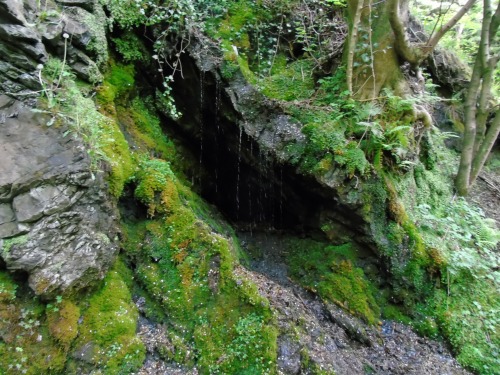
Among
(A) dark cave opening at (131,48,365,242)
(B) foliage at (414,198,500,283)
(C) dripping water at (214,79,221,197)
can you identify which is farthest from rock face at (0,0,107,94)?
(B) foliage at (414,198,500,283)

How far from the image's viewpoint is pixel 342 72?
678cm

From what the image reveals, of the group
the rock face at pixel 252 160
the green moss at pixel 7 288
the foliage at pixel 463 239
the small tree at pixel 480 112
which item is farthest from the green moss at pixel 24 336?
the small tree at pixel 480 112

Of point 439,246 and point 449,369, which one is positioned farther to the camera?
point 439,246

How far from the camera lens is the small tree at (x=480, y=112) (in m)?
7.25

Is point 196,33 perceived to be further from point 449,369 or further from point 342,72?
point 449,369

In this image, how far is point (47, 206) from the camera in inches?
152

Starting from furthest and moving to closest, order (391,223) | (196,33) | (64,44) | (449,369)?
(196,33) → (391,223) → (449,369) → (64,44)

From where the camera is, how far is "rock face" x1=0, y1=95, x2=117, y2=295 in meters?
3.67

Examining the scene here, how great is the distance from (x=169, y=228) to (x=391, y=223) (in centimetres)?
395

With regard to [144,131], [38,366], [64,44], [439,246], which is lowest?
[38,366]

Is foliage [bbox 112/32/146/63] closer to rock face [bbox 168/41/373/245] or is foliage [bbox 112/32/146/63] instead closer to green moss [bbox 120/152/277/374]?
rock face [bbox 168/41/373/245]

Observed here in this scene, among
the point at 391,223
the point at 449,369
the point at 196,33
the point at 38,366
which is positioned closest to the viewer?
the point at 38,366

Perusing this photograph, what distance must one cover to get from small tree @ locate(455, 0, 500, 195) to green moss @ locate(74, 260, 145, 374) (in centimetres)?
797

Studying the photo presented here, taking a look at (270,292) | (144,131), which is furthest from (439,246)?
(144,131)
